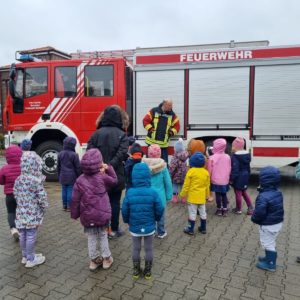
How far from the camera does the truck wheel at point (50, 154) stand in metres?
8.00

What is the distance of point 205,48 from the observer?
778 centimetres

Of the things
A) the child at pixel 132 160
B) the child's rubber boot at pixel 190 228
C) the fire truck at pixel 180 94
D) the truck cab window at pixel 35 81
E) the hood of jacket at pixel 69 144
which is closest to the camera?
the child at pixel 132 160

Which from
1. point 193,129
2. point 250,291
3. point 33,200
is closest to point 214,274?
point 250,291

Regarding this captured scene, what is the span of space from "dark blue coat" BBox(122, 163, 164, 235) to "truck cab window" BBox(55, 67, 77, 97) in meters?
4.91

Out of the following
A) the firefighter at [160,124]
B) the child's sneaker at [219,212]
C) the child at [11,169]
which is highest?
the firefighter at [160,124]

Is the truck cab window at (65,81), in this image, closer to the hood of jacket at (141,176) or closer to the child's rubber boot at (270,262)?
the hood of jacket at (141,176)

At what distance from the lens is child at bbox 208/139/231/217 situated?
5.53m

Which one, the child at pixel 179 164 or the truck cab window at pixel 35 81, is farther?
the truck cab window at pixel 35 81

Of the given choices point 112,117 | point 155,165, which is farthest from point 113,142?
point 155,165

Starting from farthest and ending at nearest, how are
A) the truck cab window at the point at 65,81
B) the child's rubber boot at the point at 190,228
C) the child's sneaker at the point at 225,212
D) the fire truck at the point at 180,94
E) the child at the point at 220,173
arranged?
the truck cab window at the point at 65,81
the fire truck at the point at 180,94
the child's sneaker at the point at 225,212
the child at the point at 220,173
the child's rubber boot at the point at 190,228

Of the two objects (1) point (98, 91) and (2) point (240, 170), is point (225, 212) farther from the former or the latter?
(1) point (98, 91)

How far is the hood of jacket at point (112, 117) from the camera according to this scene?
4.32 meters

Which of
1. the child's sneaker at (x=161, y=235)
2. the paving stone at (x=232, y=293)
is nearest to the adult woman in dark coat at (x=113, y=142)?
the child's sneaker at (x=161, y=235)

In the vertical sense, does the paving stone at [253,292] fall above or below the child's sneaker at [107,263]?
below
